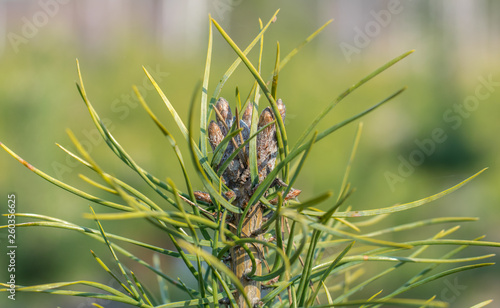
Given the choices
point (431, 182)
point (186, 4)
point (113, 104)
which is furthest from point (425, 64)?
point (186, 4)

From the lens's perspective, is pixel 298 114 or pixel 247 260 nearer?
pixel 247 260

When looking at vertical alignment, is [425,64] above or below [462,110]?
above

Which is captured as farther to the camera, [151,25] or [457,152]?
[151,25]

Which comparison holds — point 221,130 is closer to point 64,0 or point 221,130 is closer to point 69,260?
point 69,260

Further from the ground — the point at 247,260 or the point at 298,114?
the point at 298,114

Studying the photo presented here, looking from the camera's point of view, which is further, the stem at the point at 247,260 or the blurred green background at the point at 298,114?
the blurred green background at the point at 298,114

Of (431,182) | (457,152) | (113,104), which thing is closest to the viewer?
(113,104)

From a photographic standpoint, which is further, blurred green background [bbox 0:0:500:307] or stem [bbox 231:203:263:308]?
blurred green background [bbox 0:0:500:307]

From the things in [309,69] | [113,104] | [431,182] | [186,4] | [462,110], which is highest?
[186,4]
